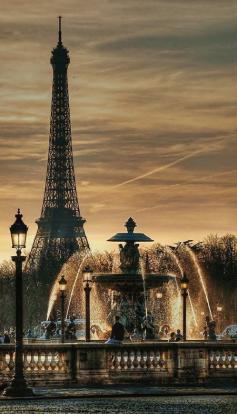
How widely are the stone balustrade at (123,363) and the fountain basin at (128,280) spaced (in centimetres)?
1805

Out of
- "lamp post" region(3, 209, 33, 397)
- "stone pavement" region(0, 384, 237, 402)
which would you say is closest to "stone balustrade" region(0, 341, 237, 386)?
"stone pavement" region(0, 384, 237, 402)

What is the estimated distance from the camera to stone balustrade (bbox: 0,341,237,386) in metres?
46.2

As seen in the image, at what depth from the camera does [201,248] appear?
154m

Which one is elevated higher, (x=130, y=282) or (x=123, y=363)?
(x=130, y=282)

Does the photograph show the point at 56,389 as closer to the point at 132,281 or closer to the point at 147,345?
the point at 147,345

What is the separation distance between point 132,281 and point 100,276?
1.22 m

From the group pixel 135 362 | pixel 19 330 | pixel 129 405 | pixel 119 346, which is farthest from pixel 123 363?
pixel 129 405

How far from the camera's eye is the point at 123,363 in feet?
154

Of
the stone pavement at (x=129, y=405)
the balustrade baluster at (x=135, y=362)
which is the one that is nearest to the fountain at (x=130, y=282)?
the balustrade baluster at (x=135, y=362)

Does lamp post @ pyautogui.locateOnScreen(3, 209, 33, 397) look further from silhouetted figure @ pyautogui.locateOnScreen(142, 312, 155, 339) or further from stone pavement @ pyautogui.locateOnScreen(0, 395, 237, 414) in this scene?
silhouetted figure @ pyautogui.locateOnScreen(142, 312, 155, 339)

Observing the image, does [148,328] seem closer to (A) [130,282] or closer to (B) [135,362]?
(A) [130,282]

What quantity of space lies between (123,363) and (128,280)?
1948 cm

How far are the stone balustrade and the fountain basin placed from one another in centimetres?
1805

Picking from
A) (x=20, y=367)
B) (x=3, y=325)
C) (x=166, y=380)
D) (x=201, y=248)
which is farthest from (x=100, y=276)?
(x=3, y=325)
